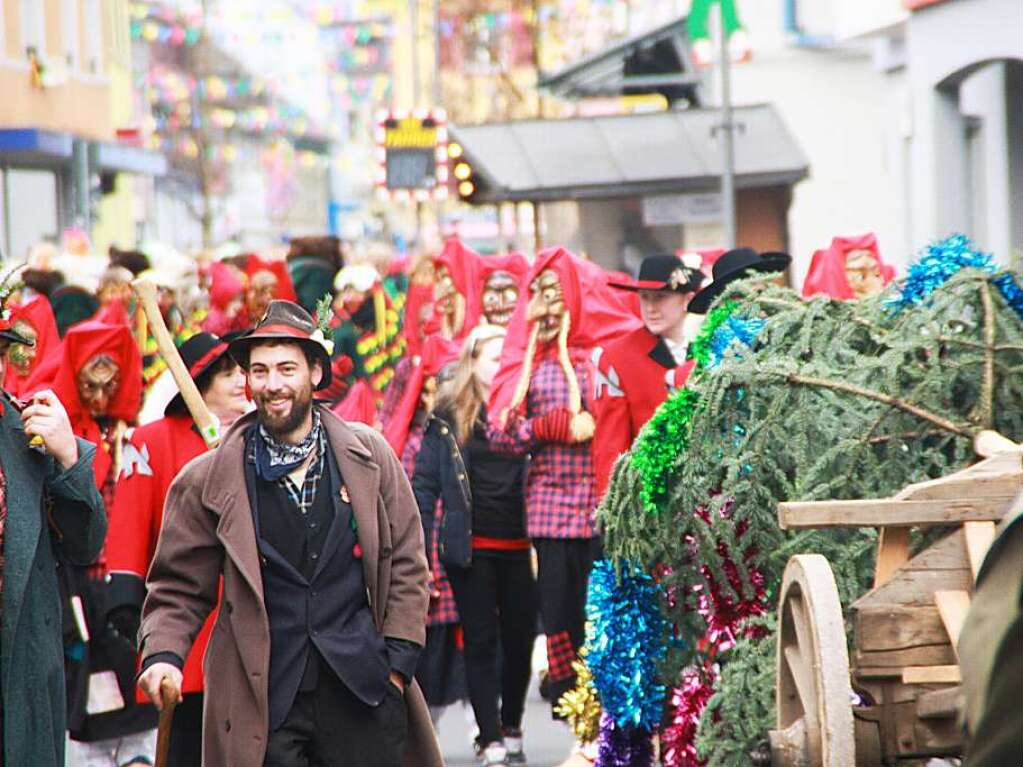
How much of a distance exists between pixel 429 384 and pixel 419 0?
50368 mm

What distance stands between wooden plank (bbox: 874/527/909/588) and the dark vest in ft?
4.59

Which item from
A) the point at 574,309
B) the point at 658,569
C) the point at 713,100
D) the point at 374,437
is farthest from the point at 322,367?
the point at 713,100

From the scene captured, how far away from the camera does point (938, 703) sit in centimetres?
518

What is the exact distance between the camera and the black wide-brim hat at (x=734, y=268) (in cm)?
870

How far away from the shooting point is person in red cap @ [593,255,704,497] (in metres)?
9.30

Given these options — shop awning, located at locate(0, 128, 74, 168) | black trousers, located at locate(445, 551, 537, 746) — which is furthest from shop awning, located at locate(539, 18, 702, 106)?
black trousers, located at locate(445, 551, 537, 746)

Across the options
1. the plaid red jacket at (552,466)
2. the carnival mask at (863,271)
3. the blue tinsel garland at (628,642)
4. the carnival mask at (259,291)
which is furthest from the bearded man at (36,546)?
the carnival mask at (259,291)

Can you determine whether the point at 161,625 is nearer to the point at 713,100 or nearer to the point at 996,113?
the point at 996,113

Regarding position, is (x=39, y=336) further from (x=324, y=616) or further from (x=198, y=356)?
(x=324, y=616)

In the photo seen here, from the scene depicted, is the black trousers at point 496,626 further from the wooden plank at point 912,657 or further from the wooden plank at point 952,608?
the wooden plank at point 952,608

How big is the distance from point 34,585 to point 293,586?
680mm

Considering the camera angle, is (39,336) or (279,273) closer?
(39,336)

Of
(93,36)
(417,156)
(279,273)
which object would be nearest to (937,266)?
(279,273)

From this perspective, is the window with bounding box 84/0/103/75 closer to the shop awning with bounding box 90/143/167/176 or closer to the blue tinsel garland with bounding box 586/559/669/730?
the shop awning with bounding box 90/143/167/176
